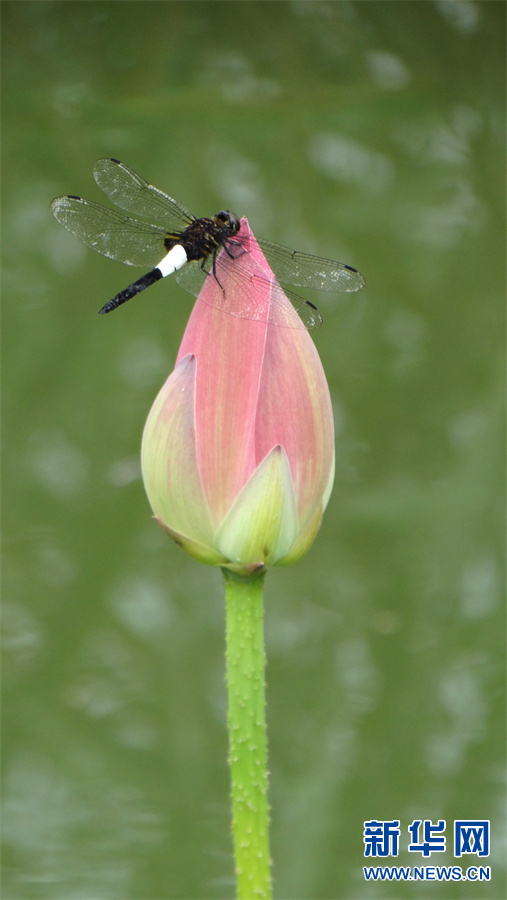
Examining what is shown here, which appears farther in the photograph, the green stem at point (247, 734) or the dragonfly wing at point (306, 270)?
the dragonfly wing at point (306, 270)

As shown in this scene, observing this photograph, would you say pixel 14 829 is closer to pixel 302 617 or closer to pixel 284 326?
pixel 302 617

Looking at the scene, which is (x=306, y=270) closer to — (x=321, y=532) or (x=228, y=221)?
(x=228, y=221)

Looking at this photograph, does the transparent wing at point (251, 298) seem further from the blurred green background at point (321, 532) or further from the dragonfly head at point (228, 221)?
the blurred green background at point (321, 532)

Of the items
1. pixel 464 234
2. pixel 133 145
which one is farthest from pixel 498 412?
pixel 133 145

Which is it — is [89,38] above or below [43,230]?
above

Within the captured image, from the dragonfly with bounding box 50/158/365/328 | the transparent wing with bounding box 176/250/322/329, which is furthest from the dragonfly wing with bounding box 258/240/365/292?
the transparent wing with bounding box 176/250/322/329

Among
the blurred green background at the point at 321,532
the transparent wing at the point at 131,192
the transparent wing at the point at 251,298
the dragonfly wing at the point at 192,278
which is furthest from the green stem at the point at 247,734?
the blurred green background at the point at 321,532

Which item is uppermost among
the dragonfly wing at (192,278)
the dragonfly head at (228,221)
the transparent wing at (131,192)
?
the transparent wing at (131,192)
